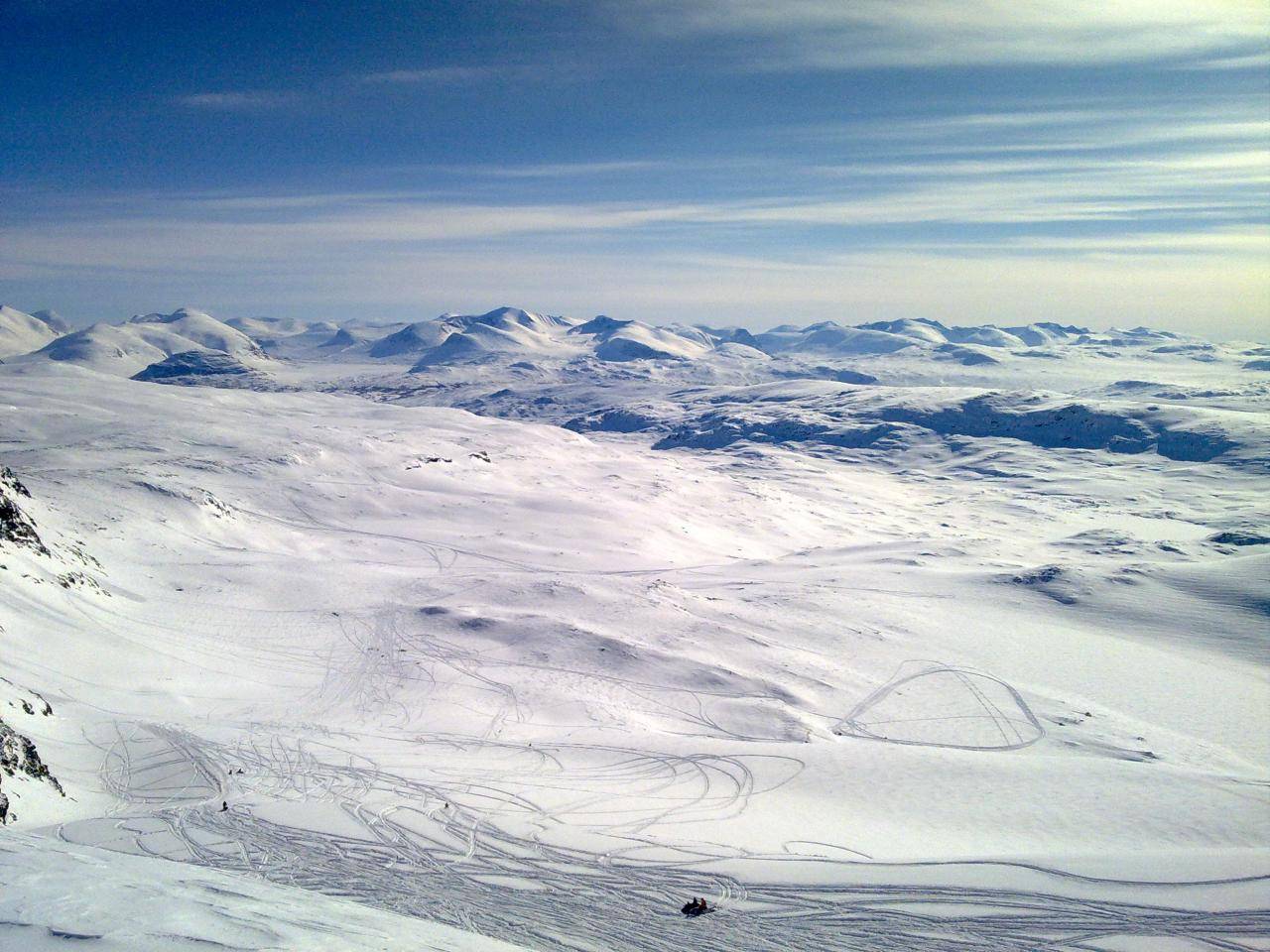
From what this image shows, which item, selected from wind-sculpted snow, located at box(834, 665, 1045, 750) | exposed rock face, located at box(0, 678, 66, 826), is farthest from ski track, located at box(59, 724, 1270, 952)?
wind-sculpted snow, located at box(834, 665, 1045, 750)

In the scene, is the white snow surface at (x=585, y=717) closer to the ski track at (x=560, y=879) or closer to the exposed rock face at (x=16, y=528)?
the ski track at (x=560, y=879)

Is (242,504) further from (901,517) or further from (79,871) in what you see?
(901,517)

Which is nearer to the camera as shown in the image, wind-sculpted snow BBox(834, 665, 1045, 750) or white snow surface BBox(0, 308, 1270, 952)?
white snow surface BBox(0, 308, 1270, 952)

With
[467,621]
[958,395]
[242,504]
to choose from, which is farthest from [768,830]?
[958,395]

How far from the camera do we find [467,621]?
36.3m

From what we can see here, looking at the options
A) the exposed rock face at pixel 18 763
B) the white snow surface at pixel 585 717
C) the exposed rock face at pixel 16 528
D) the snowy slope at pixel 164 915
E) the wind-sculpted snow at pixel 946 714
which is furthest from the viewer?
the exposed rock face at pixel 16 528

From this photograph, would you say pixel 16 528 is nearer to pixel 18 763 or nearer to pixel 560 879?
pixel 18 763

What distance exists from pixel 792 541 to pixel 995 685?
40.1m

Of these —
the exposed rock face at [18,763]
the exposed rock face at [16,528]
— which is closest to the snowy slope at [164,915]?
the exposed rock face at [18,763]

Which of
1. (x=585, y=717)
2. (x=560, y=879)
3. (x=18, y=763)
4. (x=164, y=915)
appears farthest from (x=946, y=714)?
(x=18, y=763)

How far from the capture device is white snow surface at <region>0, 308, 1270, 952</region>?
47.3 ft

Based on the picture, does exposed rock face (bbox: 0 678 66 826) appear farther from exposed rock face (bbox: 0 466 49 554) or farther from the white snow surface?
exposed rock face (bbox: 0 466 49 554)

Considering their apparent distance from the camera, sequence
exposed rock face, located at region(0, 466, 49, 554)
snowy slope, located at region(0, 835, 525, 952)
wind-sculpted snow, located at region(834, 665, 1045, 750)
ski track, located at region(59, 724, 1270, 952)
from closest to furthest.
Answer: snowy slope, located at region(0, 835, 525, 952), ski track, located at region(59, 724, 1270, 952), wind-sculpted snow, located at region(834, 665, 1045, 750), exposed rock face, located at region(0, 466, 49, 554)

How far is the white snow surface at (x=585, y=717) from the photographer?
14422mm
